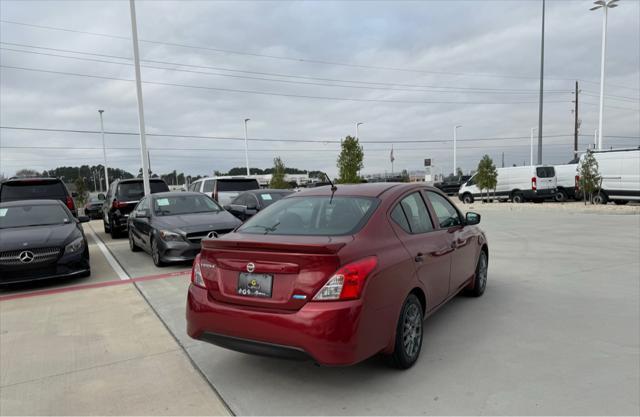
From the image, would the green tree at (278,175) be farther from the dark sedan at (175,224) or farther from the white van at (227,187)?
Result: the dark sedan at (175,224)

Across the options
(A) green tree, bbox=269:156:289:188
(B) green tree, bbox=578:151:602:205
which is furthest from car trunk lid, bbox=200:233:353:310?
(A) green tree, bbox=269:156:289:188

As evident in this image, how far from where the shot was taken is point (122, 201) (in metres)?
14.1

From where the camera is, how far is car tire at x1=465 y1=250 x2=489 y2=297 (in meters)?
5.73

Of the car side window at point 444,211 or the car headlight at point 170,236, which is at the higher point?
the car side window at point 444,211

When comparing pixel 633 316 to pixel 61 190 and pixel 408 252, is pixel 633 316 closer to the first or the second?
pixel 408 252

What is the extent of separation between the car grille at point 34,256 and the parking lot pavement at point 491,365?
1630 mm

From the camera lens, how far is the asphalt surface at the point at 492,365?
10.5 feet

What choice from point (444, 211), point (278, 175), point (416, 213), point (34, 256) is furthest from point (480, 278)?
point (278, 175)

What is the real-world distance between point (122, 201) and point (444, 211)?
11.9 meters

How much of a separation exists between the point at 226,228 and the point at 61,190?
6419 millimetres

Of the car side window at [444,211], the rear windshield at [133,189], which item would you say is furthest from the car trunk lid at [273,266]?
the rear windshield at [133,189]

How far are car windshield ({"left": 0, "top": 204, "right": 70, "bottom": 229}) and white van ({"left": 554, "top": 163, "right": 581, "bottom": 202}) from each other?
82.3 feet

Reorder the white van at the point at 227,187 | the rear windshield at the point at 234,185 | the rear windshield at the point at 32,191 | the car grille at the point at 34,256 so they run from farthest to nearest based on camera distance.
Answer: the rear windshield at the point at 234,185
the white van at the point at 227,187
the rear windshield at the point at 32,191
the car grille at the point at 34,256

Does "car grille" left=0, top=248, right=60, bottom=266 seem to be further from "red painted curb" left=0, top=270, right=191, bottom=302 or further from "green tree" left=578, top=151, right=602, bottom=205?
"green tree" left=578, top=151, right=602, bottom=205
